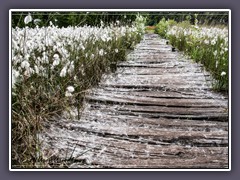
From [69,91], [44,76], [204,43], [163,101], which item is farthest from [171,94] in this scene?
[44,76]

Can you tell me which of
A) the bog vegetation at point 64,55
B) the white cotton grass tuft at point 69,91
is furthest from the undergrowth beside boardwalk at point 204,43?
the white cotton grass tuft at point 69,91

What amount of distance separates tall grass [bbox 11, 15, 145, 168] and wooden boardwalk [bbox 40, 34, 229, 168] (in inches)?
3.2

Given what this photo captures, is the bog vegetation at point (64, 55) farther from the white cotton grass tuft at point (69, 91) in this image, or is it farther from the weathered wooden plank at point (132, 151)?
the weathered wooden plank at point (132, 151)

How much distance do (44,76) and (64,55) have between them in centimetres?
23

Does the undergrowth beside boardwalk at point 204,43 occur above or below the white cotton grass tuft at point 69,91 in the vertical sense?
above

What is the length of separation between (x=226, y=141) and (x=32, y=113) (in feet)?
3.64

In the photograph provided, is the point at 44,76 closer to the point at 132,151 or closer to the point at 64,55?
the point at 64,55

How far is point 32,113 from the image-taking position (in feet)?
7.92

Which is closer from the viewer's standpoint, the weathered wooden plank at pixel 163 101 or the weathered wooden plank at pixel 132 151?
the weathered wooden plank at pixel 132 151

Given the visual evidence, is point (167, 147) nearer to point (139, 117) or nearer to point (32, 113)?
point (139, 117)

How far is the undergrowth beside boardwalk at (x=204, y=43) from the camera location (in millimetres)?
2707

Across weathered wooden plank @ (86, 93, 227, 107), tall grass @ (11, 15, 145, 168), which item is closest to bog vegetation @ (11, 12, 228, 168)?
tall grass @ (11, 15, 145, 168)

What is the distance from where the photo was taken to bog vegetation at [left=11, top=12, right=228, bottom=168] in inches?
96.6
